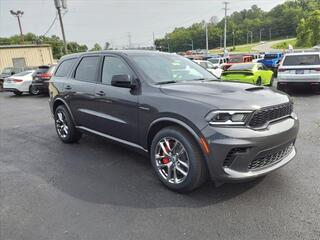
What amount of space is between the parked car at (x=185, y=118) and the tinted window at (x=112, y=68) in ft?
0.05

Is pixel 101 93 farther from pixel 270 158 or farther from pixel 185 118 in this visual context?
pixel 270 158

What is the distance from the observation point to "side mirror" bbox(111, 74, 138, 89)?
154 inches

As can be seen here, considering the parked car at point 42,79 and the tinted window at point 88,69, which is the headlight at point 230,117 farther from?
the parked car at point 42,79

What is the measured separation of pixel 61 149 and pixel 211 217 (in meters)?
3.61

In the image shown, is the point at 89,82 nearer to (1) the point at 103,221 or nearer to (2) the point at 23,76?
(1) the point at 103,221

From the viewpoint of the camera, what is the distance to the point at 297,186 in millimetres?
3682

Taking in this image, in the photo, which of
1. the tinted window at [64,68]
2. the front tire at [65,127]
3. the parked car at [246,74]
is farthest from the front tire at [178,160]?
the parked car at [246,74]

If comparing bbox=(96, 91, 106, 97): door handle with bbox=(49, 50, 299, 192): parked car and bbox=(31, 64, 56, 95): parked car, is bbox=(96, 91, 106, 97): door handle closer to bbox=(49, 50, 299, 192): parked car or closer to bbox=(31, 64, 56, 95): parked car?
bbox=(49, 50, 299, 192): parked car

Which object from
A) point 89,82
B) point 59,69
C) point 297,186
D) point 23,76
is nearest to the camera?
point 297,186

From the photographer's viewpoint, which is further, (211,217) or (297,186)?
(297,186)

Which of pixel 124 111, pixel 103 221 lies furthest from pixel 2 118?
pixel 103 221

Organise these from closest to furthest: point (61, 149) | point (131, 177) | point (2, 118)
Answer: point (131, 177)
point (61, 149)
point (2, 118)

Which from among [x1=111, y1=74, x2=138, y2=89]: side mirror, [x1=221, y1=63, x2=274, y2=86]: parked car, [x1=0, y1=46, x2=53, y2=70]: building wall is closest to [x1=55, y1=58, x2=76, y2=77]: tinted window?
[x1=111, y1=74, x2=138, y2=89]: side mirror

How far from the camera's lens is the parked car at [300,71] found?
424 inches
